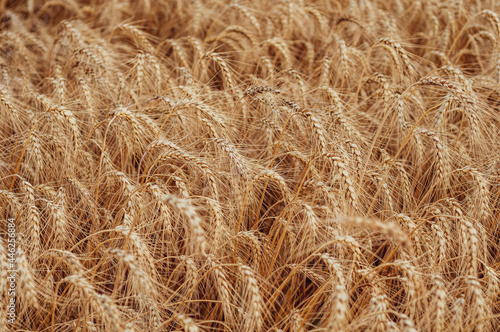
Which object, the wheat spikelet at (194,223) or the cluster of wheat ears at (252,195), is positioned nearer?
the wheat spikelet at (194,223)

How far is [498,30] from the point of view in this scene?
3094 millimetres

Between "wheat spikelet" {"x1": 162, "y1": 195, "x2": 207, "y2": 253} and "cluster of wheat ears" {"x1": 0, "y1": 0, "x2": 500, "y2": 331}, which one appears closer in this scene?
"wheat spikelet" {"x1": 162, "y1": 195, "x2": 207, "y2": 253}

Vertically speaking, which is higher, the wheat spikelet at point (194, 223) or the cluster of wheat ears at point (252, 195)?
the wheat spikelet at point (194, 223)

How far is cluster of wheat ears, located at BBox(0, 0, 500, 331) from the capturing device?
1.81 metres

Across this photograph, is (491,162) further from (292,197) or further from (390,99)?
(292,197)

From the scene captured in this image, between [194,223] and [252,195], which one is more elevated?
[194,223]

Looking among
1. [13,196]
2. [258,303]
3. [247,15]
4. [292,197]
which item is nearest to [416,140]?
[292,197]

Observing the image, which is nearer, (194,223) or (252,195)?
(194,223)

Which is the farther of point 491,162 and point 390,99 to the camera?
point 390,99

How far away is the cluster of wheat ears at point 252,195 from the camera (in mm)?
1807

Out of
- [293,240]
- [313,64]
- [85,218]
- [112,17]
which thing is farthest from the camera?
[112,17]

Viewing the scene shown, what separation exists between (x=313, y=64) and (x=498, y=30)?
1392 mm

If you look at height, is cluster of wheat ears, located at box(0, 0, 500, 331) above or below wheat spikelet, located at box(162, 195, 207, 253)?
below

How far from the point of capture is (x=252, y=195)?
227 cm
